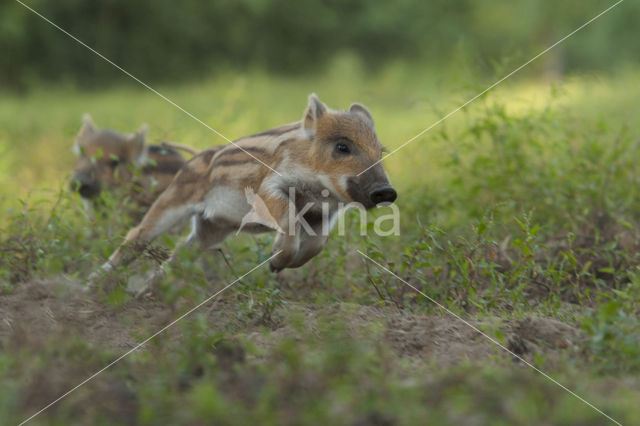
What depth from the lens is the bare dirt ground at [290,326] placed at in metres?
3.88

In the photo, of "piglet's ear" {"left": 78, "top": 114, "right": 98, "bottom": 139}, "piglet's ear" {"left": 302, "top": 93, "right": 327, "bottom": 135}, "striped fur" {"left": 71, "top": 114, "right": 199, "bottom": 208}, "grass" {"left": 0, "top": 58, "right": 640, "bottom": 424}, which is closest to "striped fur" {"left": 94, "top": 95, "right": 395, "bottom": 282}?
"piglet's ear" {"left": 302, "top": 93, "right": 327, "bottom": 135}

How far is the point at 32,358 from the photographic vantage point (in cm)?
326

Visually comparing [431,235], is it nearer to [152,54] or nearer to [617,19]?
[152,54]

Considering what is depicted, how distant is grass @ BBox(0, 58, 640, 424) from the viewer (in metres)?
2.87

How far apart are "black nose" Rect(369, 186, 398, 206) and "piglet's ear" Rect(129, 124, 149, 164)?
10.4ft

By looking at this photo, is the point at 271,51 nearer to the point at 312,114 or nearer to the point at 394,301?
the point at 312,114

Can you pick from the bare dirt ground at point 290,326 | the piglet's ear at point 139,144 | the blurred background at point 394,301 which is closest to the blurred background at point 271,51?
the blurred background at point 394,301

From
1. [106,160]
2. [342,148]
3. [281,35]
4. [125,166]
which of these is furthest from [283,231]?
[281,35]

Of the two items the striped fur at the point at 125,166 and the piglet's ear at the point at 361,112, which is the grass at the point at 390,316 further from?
the piglet's ear at the point at 361,112

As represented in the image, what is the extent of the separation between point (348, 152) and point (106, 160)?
3.12m

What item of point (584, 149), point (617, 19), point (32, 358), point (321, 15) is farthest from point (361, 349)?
point (617, 19)

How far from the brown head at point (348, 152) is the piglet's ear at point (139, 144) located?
253 centimetres

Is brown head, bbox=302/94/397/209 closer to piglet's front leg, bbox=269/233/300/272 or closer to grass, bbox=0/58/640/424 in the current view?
grass, bbox=0/58/640/424

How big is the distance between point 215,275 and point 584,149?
3.22 meters
